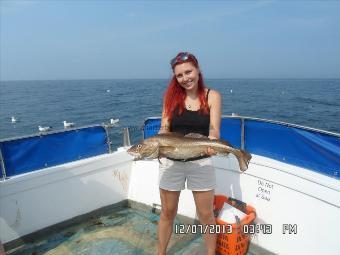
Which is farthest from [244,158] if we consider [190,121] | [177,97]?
[177,97]

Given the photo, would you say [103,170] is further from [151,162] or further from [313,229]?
[313,229]

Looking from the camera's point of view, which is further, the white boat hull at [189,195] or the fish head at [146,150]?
the white boat hull at [189,195]

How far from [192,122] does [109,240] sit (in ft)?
9.67

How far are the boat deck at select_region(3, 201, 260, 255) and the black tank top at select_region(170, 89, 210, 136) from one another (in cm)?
229

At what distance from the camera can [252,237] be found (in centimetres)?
516

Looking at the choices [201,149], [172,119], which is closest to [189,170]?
[201,149]

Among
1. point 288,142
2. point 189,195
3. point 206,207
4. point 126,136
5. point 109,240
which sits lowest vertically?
point 109,240

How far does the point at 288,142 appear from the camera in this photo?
A: 503cm

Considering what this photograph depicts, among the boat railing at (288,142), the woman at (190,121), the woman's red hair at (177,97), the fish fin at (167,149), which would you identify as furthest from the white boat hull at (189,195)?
the fish fin at (167,149)

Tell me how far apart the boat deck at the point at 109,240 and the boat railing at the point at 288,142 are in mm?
1882

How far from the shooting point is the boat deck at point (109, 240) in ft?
17.3

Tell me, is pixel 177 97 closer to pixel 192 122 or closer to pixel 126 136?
pixel 192 122

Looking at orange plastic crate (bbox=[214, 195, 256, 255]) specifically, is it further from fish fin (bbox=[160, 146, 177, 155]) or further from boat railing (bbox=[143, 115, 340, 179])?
fish fin (bbox=[160, 146, 177, 155])

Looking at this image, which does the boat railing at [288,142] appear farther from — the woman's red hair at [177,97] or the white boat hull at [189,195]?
the woman's red hair at [177,97]
